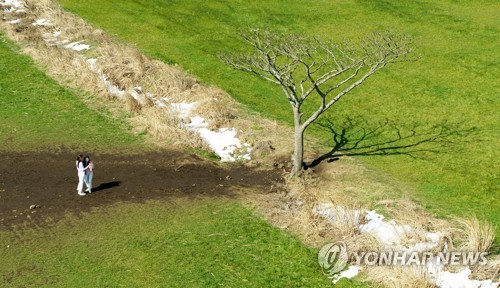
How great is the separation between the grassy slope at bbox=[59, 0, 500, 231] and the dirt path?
6708 millimetres

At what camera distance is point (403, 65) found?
3897cm

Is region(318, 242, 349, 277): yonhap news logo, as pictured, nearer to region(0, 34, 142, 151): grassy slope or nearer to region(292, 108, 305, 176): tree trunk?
region(292, 108, 305, 176): tree trunk

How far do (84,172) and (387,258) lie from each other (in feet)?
41.8

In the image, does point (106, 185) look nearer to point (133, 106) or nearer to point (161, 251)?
point (161, 251)

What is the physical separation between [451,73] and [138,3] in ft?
83.9

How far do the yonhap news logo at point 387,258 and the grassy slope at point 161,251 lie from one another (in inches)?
20.7

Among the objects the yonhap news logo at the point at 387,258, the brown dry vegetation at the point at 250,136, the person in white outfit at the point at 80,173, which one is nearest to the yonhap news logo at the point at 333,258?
the yonhap news logo at the point at 387,258

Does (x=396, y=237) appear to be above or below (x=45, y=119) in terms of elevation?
below

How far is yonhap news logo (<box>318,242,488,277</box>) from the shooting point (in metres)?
20.4

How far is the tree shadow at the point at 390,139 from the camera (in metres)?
29.2

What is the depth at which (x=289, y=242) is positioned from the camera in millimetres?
22578

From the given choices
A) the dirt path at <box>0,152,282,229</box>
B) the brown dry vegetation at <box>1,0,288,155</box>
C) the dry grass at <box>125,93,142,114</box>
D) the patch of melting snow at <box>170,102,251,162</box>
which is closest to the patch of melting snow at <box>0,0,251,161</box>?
the patch of melting snow at <box>170,102,251,162</box>

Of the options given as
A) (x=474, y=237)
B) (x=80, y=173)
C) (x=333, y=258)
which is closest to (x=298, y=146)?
(x=333, y=258)

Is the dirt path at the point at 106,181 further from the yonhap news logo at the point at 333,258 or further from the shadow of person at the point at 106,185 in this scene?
the yonhap news logo at the point at 333,258
